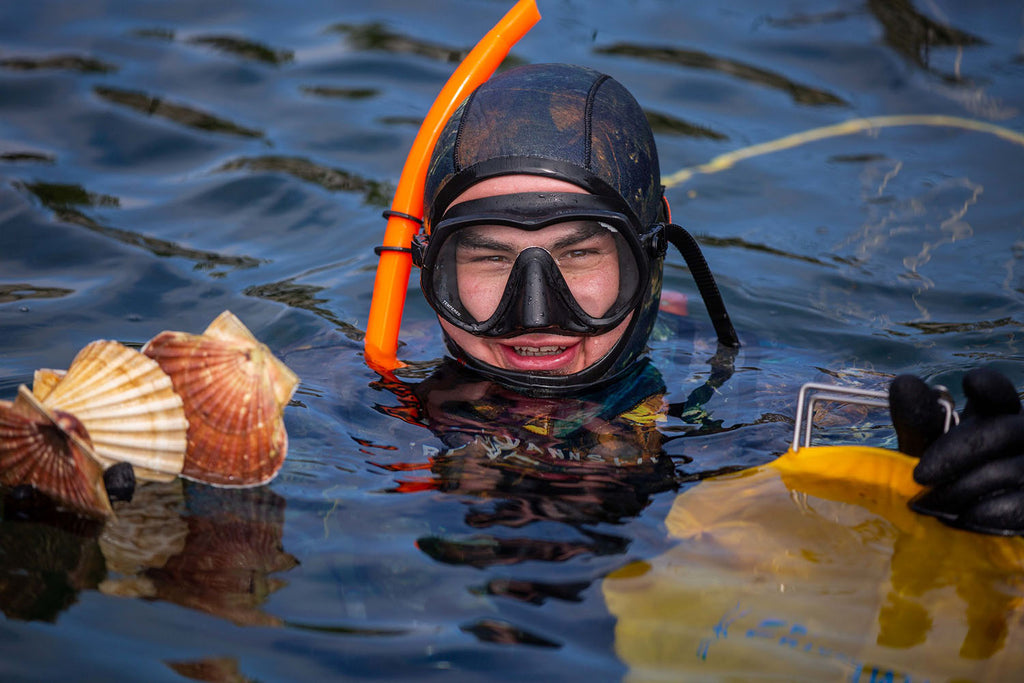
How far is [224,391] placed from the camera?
7.80ft

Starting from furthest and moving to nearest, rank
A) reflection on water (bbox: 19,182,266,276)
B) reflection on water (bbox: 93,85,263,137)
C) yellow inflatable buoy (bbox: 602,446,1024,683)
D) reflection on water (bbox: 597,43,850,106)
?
reflection on water (bbox: 597,43,850,106)
reflection on water (bbox: 93,85,263,137)
reflection on water (bbox: 19,182,266,276)
yellow inflatable buoy (bbox: 602,446,1024,683)

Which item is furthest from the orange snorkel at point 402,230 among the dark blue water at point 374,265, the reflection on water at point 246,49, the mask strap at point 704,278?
the reflection on water at point 246,49

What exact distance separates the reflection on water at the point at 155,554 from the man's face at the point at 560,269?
1.03 m

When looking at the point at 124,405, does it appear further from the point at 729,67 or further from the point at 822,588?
A: the point at 729,67

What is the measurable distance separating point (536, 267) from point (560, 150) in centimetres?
41

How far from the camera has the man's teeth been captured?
11.0ft

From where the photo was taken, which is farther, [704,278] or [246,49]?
[246,49]

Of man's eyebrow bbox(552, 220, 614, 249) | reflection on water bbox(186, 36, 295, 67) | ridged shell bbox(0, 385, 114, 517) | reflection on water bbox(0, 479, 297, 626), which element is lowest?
reflection on water bbox(0, 479, 297, 626)

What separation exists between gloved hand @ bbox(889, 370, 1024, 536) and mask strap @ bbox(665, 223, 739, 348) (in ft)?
Result: 4.37

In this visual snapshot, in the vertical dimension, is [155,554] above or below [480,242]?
below

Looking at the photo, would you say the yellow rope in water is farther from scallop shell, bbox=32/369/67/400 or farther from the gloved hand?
scallop shell, bbox=32/369/67/400

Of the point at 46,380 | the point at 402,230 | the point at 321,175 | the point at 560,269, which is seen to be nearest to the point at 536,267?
the point at 560,269

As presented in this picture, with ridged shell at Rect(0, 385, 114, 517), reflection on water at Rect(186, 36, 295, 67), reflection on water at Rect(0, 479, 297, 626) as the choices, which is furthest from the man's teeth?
reflection on water at Rect(186, 36, 295, 67)

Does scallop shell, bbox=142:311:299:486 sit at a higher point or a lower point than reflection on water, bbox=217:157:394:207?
lower
